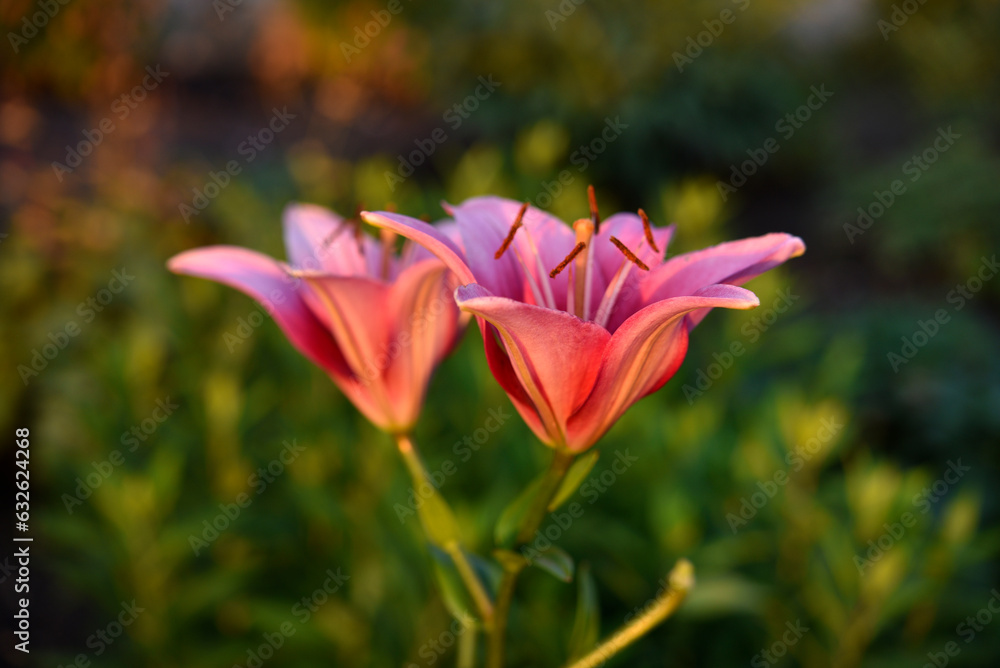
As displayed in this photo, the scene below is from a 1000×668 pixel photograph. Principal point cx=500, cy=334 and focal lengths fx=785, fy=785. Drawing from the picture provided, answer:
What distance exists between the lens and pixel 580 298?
61 centimetres

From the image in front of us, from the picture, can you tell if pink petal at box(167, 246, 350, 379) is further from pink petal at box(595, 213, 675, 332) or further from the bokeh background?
the bokeh background

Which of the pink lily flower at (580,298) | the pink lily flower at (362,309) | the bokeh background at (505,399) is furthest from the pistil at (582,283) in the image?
the bokeh background at (505,399)

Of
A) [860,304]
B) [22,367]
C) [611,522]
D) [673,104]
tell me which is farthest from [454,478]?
[673,104]

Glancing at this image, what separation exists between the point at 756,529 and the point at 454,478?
655 millimetres

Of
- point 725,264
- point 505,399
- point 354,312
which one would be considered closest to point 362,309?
point 354,312

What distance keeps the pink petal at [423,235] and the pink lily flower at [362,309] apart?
0.30ft

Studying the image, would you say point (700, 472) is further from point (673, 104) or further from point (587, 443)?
point (673, 104)

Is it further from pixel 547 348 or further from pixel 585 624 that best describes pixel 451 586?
pixel 547 348

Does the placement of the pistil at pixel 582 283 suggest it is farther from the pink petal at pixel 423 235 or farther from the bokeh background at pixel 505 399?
the bokeh background at pixel 505 399

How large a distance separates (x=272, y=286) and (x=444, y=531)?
0.87 ft

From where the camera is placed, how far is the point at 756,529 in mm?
1628

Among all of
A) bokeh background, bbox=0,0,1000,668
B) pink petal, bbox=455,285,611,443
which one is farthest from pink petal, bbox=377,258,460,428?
bokeh background, bbox=0,0,1000,668

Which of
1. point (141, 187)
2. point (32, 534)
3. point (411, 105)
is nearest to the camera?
point (32, 534)

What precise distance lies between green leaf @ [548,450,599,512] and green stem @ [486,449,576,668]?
0.04ft
